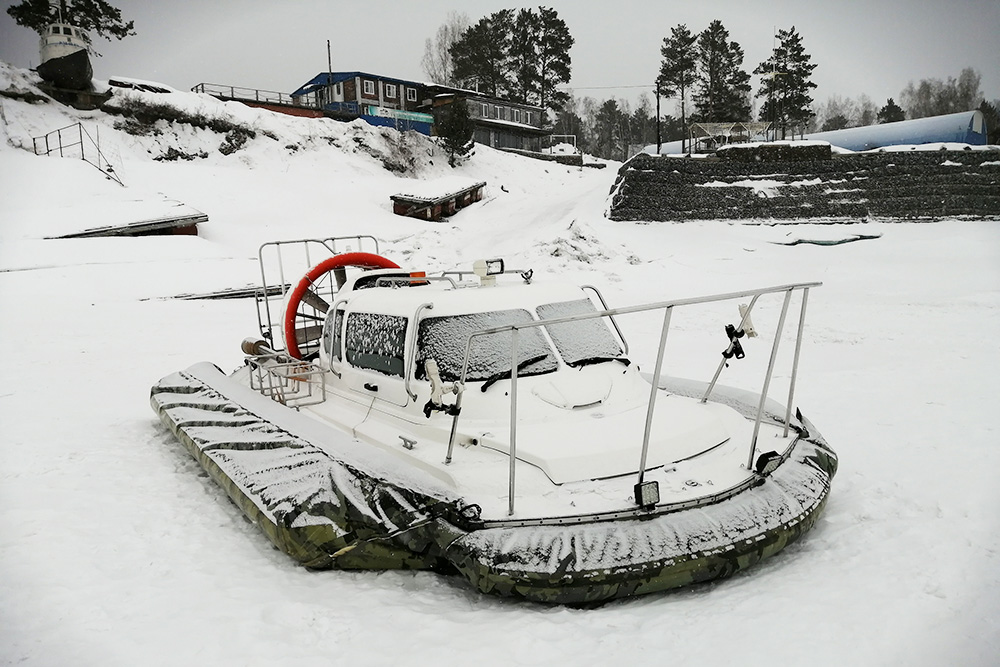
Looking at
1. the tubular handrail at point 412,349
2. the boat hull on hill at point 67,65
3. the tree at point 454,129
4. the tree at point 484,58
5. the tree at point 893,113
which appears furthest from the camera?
the tree at point 893,113

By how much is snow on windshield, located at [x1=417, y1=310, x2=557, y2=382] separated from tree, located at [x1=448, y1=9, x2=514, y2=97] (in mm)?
42414

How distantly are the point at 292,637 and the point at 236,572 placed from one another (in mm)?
919

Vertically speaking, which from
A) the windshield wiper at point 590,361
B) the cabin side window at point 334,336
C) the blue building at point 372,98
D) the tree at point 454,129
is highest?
the blue building at point 372,98

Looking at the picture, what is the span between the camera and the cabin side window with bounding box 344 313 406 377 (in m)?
5.02

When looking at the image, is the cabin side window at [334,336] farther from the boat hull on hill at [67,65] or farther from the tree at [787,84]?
the tree at [787,84]

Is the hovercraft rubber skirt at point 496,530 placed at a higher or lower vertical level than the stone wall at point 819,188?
lower

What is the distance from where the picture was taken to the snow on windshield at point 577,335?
4.95 m

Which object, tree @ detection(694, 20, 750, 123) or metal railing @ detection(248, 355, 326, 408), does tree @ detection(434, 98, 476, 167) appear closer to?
tree @ detection(694, 20, 750, 123)

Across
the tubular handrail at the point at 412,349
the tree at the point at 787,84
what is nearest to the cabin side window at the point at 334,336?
the tubular handrail at the point at 412,349

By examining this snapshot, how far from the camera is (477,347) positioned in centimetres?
471

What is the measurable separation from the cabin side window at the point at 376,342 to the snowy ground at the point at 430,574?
5.07 feet

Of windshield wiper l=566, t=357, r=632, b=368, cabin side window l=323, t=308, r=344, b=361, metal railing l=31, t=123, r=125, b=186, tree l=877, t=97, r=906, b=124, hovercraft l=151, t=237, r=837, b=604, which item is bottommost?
hovercraft l=151, t=237, r=837, b=604

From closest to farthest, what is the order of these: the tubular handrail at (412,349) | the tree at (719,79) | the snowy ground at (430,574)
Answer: the snowy ground at (430,574) → the tubular handrail at (412,349) → the tree at (719,79)

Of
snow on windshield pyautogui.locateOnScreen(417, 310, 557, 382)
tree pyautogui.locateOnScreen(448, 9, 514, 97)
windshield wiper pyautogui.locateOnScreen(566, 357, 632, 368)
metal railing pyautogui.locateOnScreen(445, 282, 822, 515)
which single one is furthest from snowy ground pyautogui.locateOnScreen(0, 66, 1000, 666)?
tree pyautogui.locateOnScreen(448, 9, 514, 97)
